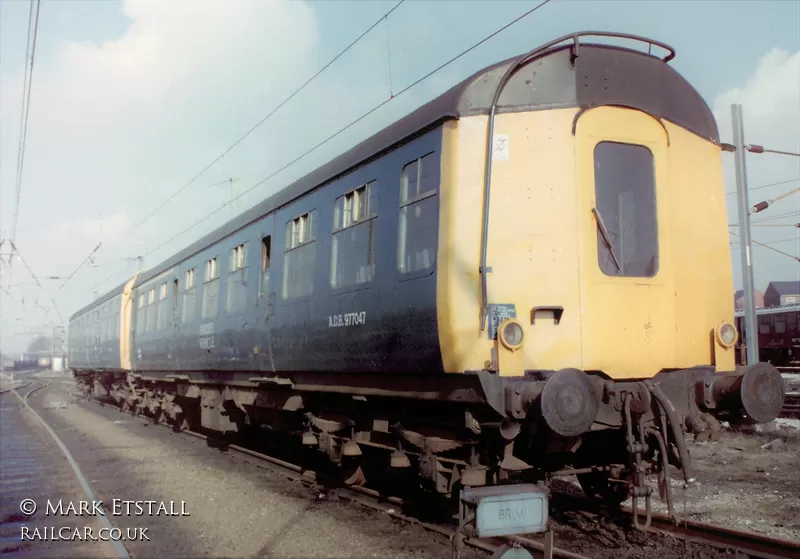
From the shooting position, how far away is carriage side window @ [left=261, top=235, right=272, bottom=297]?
339 inches

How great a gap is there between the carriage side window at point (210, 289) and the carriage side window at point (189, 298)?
2.22 ft

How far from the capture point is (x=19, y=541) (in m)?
6.12

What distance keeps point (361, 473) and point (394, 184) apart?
11.0 feet

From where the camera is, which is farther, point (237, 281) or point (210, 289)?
point (210, 289)

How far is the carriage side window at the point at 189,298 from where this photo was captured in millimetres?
11940

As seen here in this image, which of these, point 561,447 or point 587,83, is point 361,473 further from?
point 587,83

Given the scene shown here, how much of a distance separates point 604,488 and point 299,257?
4.07 m

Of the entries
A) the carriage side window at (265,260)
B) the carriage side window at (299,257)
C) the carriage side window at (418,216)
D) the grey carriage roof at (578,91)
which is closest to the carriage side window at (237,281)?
the carriage side window at (265,260)

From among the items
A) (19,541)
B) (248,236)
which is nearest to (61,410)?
(248,236)

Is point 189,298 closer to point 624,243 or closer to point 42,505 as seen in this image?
point 42,505

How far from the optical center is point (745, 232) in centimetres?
1253

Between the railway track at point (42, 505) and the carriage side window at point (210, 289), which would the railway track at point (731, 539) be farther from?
the carriage side window at point (210, 289)

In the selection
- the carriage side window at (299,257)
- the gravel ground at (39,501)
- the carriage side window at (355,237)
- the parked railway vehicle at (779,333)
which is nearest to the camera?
the gravel ground at (39,501)

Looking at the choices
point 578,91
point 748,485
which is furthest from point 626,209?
point 748,485
